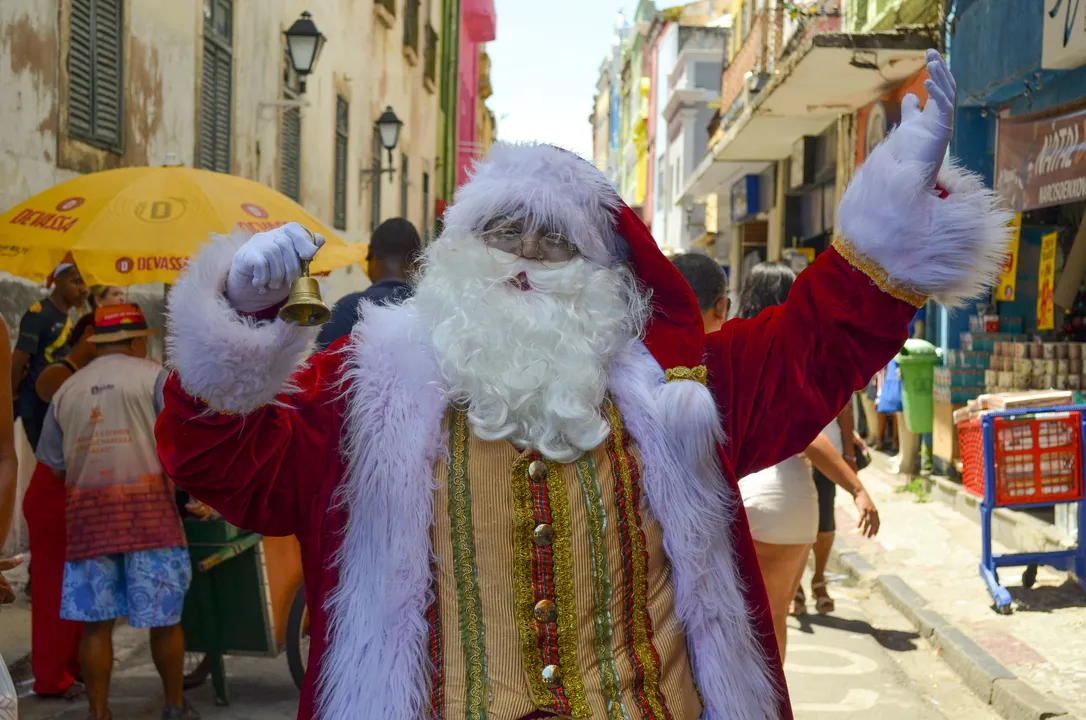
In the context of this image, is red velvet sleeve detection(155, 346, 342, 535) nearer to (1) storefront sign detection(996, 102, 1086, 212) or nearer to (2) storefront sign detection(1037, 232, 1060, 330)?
(1) storefront sign detection(996, 102, 1086, 212)

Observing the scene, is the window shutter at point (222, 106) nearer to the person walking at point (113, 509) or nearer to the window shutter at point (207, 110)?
the window shutter at point (207, 110)

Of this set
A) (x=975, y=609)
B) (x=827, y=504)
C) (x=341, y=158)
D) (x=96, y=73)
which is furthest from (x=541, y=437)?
(x=341, y=158)

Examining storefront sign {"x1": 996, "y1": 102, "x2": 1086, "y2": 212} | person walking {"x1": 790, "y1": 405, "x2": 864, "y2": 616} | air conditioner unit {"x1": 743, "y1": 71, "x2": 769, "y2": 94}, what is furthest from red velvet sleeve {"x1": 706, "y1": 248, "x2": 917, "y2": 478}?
air conditioner unit {"x1": 743, "y1": 71, "x2": 769, "y2": 94}

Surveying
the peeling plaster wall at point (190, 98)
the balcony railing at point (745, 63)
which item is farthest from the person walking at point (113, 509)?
the balcony railing at point (745, 63)

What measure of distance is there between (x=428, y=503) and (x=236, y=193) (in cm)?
447

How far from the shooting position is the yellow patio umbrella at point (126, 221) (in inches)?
228

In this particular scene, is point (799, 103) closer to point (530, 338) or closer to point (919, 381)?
point (919, 381)

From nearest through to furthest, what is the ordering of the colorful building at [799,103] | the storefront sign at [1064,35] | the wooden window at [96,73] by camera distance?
the storefront sign at [1064,35] → the wooden window at [96,73] → the colorful building at [799,103]

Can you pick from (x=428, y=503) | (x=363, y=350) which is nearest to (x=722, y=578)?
(x=428, y=503)

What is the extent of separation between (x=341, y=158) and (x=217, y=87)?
5191 millimetres

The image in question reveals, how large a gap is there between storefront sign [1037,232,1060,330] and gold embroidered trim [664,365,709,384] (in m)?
7.32

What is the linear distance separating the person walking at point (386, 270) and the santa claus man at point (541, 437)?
2522 mm

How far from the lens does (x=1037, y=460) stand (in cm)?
683

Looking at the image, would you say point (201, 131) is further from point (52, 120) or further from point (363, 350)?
point (363, 350)
